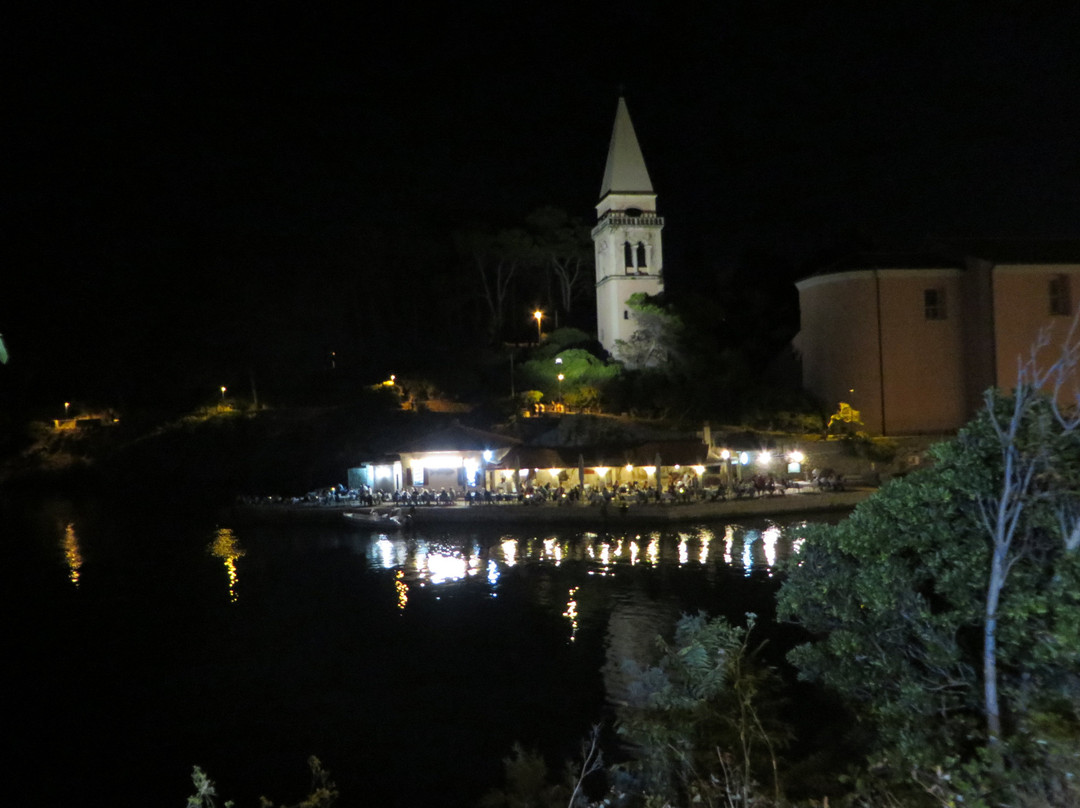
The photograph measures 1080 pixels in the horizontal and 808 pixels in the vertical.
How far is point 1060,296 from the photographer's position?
93.4 feet

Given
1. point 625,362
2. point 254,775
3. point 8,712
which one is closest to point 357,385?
point 625,362

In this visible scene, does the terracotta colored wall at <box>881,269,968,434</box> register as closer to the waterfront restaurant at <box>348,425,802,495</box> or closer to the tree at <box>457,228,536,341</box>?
the waterfront restaurant at <box>348,425,802,495</box>

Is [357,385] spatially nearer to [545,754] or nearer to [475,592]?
[475,592]

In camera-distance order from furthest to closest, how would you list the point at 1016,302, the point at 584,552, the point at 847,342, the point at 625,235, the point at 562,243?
the point at 562,243
the point at 625,235
the point at 847,342
the point at 1016,302
the point at 584,552

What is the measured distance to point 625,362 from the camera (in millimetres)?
35969

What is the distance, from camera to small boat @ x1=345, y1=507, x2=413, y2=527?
2566 cm

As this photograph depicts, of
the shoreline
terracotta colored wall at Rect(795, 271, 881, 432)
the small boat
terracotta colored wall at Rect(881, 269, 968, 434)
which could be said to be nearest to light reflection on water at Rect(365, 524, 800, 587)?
the shoreline

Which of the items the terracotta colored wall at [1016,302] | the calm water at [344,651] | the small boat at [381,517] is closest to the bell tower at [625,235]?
the terracotta colored wall at [1016,302]

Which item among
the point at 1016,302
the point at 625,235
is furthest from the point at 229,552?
the point at 1016,302

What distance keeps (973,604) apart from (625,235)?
1309 inches

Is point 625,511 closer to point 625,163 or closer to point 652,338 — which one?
point 652,338

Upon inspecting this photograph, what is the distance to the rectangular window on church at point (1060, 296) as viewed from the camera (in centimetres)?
2833

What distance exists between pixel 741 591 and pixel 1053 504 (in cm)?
1112

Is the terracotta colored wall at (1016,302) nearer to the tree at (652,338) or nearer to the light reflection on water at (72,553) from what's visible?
the tree at (652,338)
